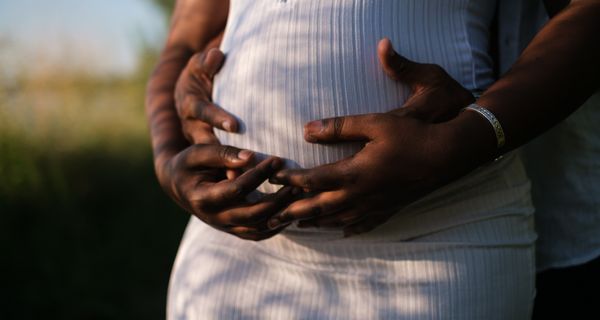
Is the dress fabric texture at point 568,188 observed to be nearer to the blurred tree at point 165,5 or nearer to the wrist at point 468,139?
the wrist at point 468,139

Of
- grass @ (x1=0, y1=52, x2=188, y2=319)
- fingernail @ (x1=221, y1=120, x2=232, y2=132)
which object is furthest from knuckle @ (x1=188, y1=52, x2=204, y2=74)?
grass @ (x1=0, y1=52, x2=188, y2=319)

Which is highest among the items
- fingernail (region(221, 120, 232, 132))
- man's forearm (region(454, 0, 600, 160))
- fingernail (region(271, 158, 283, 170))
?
man's forearm (region(454, 0, 600, 160))

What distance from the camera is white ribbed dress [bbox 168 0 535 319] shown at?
1.33m

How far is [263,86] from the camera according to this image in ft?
4.52

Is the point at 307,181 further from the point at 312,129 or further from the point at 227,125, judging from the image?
the point at 227,125

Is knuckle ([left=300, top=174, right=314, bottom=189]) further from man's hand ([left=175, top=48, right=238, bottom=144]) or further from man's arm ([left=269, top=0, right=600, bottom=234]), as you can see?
man's hand ([left=175, top=48, right=238, bottom=144])

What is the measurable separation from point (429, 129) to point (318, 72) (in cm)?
27

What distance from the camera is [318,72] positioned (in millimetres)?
1332

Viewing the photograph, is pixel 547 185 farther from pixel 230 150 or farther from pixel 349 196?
pixel 230 150

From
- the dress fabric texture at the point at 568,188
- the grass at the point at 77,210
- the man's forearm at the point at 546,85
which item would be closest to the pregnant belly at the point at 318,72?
the man's forearm at the point at 546,85

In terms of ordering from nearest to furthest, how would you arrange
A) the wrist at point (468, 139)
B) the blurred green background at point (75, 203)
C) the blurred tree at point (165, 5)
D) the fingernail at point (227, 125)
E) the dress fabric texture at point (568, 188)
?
the wrist at point (468, 139)
the fingernail at point (227, 125)
the dress fabric texture at point (568, 188)
the blurred green background at point (75, 203)
the blurred tree at point (165, 5)

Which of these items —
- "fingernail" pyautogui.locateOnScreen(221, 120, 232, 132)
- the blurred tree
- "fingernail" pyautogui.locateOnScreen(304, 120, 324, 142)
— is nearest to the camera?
"fingernail" pyautogui.locateOnScreen(304, 120, 324, 142)

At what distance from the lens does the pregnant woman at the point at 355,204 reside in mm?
1322

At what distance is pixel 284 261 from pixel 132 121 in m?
4.00
